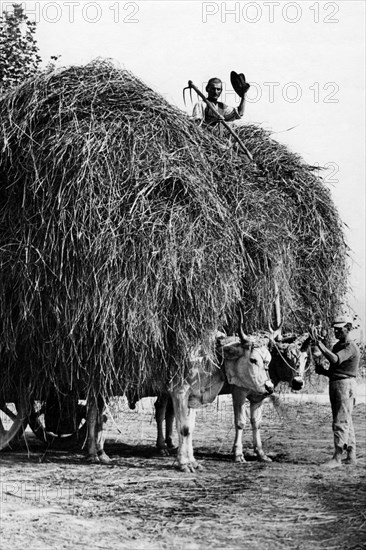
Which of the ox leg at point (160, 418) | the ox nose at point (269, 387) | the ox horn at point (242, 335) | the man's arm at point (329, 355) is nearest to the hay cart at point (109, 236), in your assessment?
the ox horn at point (242, 335)

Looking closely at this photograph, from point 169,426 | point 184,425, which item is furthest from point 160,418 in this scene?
point 184,425

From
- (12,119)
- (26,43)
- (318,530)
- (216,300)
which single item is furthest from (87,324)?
(26,43)

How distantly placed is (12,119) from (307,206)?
3512mm

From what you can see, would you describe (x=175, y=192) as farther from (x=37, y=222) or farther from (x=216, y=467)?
(x=216, y=467)

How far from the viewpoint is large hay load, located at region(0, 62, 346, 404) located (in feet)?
24.8

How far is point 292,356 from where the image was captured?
9.40 metres

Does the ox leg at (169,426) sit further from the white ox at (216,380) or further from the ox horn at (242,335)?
the ox horn at (242,335)

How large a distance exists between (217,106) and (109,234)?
3323 millimetres

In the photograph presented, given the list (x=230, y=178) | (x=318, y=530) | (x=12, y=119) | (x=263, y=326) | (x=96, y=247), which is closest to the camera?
(x=318, y=530)

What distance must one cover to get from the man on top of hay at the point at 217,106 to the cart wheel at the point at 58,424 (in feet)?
11.8

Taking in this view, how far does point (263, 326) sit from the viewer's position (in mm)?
9469

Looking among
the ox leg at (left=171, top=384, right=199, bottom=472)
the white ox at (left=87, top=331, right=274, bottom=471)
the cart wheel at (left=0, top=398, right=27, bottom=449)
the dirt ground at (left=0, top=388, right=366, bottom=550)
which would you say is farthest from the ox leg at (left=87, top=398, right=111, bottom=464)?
the ox leg at (left=171, top=384, right=199, bottom=472)

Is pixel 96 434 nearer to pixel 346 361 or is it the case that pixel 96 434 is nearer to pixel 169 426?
pixel 169 426

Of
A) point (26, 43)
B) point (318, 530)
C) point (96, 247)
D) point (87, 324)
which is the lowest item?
point (318, 530)
